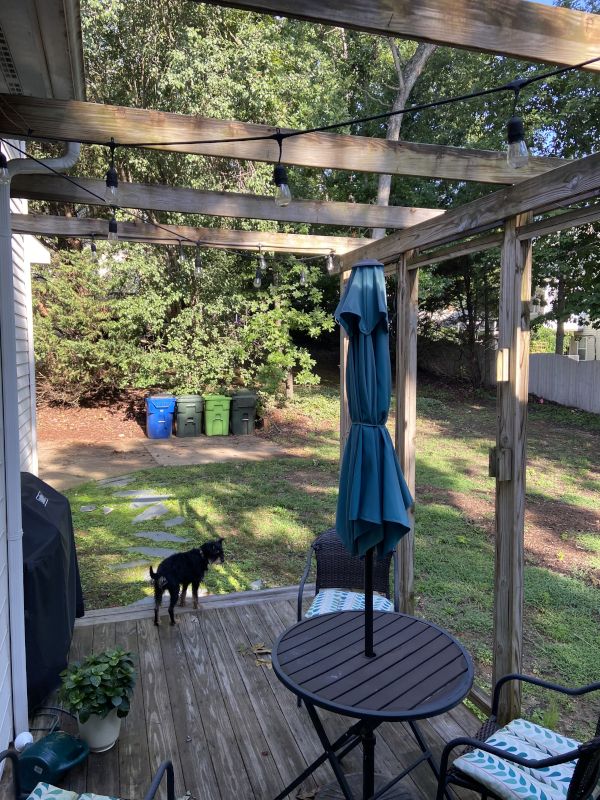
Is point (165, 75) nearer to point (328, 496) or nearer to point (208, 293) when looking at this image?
point (208, 293)

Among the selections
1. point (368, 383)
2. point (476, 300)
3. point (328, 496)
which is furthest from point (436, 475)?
point (476, 300)

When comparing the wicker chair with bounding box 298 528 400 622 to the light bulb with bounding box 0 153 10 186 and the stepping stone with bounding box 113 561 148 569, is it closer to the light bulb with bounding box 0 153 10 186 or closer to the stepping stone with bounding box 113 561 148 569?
the stepping stone with bounding box 113 561 148 569

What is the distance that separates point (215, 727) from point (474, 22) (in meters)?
2.99

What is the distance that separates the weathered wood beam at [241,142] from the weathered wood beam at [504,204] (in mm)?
434

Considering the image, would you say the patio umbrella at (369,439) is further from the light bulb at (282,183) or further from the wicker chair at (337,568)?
the wicker chair at (337,568)

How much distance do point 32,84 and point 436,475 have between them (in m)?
6.73

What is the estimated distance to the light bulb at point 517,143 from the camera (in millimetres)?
1904

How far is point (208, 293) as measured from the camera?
36.8 ft

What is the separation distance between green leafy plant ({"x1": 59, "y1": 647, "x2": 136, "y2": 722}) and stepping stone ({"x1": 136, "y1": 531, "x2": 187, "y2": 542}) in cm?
289

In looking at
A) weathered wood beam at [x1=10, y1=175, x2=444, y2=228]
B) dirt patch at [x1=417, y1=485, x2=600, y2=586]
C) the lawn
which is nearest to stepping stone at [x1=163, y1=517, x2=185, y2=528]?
the lawn

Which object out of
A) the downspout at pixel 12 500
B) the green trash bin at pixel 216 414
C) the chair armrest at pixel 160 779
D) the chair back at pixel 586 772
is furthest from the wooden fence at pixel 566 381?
the chair armrest at pixel 160 779

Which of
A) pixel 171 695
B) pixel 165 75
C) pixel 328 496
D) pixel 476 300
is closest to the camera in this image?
pixel 171 695

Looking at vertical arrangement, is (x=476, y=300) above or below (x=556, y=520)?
above

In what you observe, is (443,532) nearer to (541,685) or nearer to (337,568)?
(337,568)
